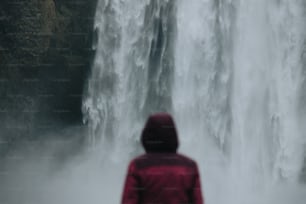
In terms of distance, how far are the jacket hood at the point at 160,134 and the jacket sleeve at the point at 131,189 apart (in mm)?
34

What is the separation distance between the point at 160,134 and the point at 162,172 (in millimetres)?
44

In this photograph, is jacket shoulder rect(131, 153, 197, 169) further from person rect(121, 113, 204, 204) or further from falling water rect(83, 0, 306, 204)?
falling water rect(83, 0, 306, 204)

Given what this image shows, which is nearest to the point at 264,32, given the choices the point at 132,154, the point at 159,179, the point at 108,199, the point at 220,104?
the point at 220,104

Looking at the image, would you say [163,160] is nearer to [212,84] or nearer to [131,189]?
[131,189]

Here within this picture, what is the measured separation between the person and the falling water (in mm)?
2502

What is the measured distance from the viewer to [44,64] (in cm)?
391

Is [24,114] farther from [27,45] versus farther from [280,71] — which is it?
[280,71]

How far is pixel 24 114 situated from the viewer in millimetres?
3928

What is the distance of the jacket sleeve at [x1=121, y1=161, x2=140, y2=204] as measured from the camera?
79 centimetres

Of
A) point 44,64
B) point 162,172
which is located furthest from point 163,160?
point 44,64

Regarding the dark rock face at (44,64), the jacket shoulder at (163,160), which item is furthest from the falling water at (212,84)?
the jacket shoulder at (163,160)

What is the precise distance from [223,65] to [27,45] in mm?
1108

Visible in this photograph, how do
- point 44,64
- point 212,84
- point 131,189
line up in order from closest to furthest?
point 131,189 → point 212,84 → point 44,64

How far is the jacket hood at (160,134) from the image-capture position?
0.80 m
